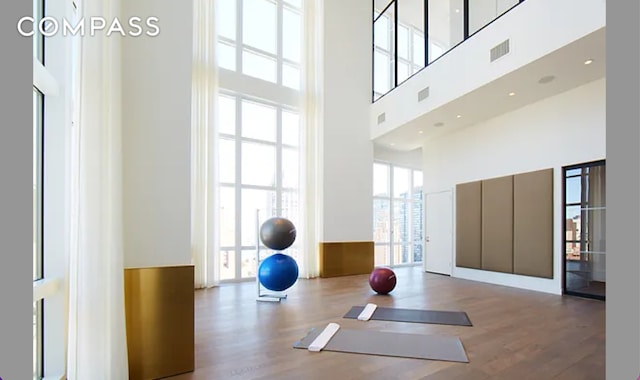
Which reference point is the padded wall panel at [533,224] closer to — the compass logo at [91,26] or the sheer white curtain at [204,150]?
the sheer white curtain at [204,150]

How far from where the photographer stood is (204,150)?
7145mm

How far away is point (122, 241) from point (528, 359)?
393 cm

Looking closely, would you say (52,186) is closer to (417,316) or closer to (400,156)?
(417,316)

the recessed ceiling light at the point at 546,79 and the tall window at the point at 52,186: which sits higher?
the recessed ceiling light at the point at 546,79

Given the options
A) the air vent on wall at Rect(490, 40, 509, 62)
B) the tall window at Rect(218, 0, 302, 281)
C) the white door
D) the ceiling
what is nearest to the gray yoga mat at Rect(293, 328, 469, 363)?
the tall window at Rect(218, 0, 302, 281)

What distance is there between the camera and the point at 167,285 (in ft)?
9.71

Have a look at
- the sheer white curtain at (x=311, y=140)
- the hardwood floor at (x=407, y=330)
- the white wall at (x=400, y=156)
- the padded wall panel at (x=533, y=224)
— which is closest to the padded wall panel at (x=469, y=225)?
the padded wall panel at (x=533, y=224)

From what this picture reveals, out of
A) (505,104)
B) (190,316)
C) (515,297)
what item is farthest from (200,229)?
(505,104)

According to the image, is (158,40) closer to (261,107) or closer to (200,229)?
(200,229)

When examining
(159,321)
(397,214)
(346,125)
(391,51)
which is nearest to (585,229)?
(397,214)

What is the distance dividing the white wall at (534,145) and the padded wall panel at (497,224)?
217 mm

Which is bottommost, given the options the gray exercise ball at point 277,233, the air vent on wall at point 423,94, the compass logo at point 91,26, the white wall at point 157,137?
the gray exercise ball at point 277,233

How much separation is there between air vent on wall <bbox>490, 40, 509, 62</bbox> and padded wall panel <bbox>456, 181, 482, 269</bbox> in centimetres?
338

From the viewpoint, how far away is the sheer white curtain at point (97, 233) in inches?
92.1
